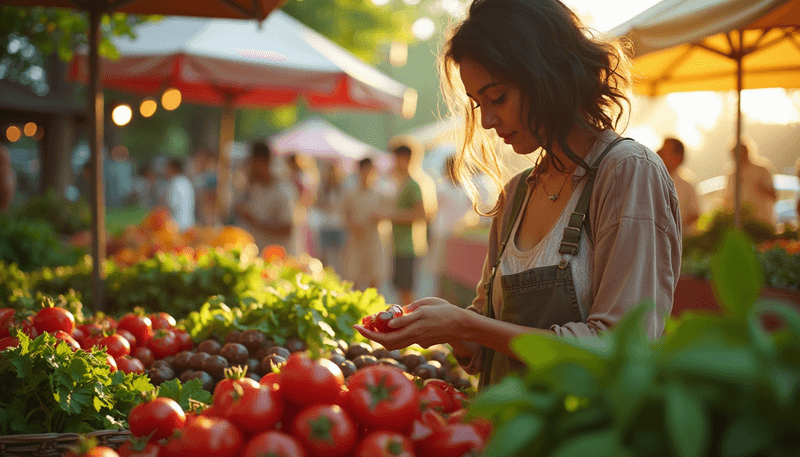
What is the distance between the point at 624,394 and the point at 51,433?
164 cm

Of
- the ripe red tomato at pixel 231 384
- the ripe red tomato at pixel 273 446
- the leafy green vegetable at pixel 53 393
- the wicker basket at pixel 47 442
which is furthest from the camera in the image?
the leafy green vegetable at pixel 53 393

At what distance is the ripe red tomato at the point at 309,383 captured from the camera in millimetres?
1428

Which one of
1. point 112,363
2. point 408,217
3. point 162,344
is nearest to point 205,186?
point 408,217

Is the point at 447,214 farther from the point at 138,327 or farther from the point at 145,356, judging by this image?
the point at 145,356

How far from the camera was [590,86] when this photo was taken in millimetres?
1950

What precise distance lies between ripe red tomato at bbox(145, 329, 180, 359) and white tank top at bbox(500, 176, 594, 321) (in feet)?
4.86

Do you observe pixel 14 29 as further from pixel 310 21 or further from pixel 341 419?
pixel 310 21

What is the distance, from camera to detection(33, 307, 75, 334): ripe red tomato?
2.41 meters

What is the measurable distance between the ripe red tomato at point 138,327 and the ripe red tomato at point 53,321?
347mm

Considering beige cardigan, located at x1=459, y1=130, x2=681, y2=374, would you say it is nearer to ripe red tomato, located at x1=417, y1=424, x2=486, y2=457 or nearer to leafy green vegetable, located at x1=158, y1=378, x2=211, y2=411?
ripe red tomato, located at x1=417, y1=424, x2=486, y2=457

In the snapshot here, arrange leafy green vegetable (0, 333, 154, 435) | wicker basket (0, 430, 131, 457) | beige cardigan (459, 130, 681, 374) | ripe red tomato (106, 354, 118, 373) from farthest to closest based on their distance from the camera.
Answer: ripe red tomato (106, 354, 118, 373), leafy green vegetable (0, 333, 154, 435), wicker basket (0, 430, 131, 457), beige cardigan (459, 130, 681, 374)

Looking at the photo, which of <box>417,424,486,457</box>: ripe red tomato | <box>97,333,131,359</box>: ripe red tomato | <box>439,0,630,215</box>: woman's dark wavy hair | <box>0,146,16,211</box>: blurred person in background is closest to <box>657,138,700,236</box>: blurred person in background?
<box>439,0,630,215</box>: woman's dark wavy hair

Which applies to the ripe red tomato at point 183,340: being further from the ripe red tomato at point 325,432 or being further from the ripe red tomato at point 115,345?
the ripe red tomato at point 325,432

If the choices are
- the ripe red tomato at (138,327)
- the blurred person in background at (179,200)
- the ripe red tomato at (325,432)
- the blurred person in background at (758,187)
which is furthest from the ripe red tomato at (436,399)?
the blurred person in background at (179,200)
